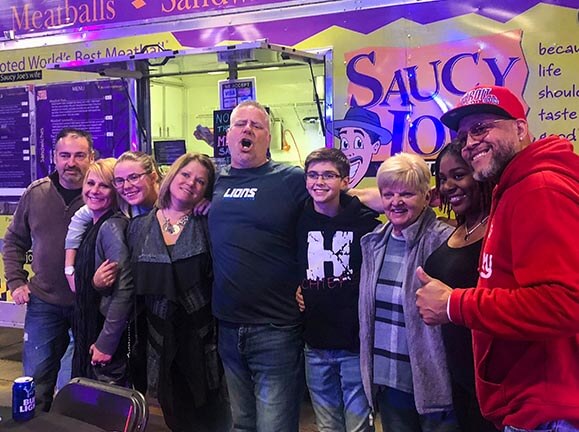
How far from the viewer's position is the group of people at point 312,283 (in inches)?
69.5

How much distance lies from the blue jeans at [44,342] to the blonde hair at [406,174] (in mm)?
2120

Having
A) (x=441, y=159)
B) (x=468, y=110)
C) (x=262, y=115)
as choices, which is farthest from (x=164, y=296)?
(x=468, y=110)

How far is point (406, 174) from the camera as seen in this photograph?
2.52m

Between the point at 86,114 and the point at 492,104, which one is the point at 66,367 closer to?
the point at 86,114

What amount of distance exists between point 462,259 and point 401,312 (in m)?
0.38

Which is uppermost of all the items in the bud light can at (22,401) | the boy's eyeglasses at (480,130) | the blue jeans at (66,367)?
the boy's eyeglasses at (480,130)

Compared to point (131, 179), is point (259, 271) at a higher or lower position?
lower

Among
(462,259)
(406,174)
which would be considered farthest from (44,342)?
(462,259)

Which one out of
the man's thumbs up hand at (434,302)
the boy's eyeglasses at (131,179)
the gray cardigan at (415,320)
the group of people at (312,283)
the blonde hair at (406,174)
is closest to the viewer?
the group of people at (312,283)

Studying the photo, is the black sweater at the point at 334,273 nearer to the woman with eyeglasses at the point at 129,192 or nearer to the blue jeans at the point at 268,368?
the blue jeans at the point at 268,368

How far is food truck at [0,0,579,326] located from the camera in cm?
338

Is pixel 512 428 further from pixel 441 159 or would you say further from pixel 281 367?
pixel 281 367

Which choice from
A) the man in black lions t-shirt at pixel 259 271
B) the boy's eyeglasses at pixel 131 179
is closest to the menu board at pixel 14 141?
the boy's eyeglasses at pixel 131 179

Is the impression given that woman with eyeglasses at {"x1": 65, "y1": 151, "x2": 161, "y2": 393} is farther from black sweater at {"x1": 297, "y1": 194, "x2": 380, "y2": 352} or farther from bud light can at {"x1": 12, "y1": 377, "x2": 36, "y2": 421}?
bud light can at {"x1": 12, "y1": 377, "x2": 36, "y2": 421}
